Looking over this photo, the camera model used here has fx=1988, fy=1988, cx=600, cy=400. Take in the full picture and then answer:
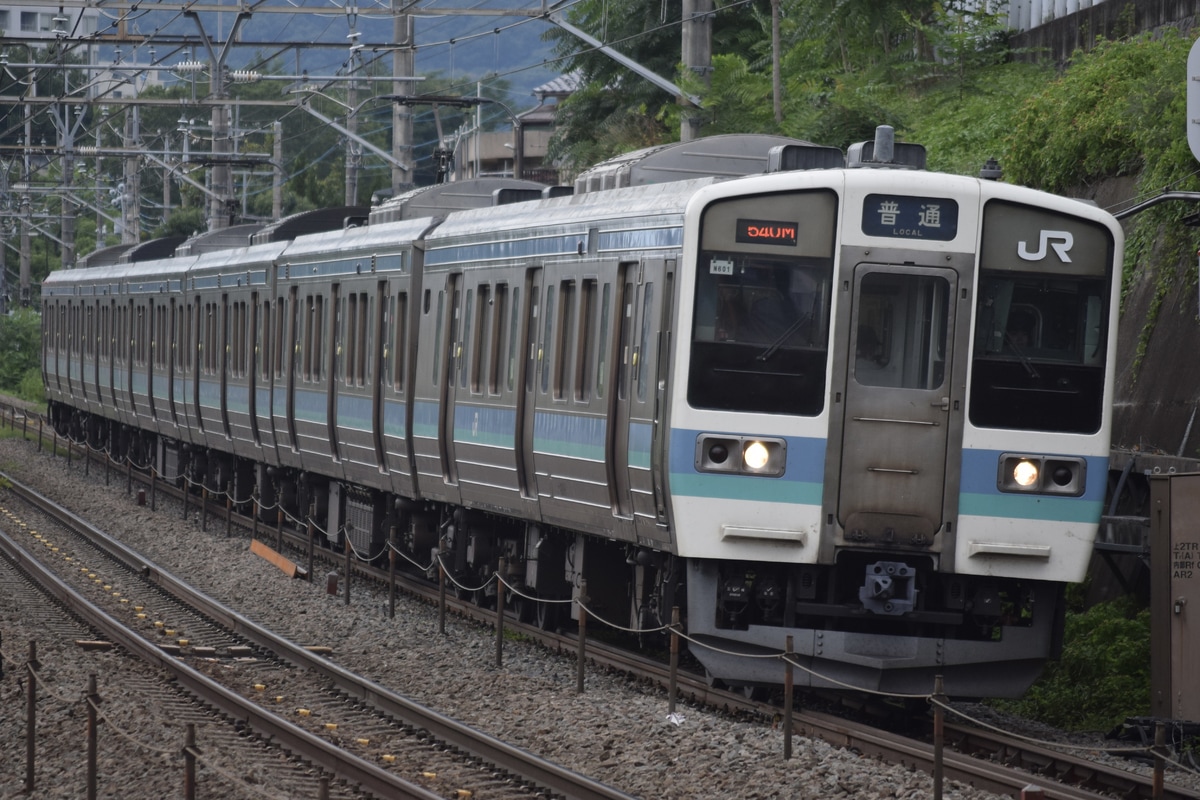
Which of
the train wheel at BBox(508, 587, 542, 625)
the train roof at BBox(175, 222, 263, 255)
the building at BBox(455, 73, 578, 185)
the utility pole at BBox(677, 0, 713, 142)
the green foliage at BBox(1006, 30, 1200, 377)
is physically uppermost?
the building at BBox(455, 73, 578, 185)

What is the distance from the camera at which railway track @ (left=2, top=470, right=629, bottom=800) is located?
973cm

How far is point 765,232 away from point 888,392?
112 centimetres

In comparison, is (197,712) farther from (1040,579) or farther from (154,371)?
(154,371)

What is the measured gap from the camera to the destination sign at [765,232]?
36.2 ft

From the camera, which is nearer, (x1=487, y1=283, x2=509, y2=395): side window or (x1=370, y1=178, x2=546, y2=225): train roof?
(x1=487, y1=283, x2=509, y2=395): side window

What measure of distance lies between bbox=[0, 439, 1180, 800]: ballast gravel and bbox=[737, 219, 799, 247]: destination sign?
266cm

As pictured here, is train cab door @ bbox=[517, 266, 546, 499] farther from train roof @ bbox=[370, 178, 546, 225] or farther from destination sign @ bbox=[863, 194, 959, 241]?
train roof @ bbox=[370, 178, 546, 225]

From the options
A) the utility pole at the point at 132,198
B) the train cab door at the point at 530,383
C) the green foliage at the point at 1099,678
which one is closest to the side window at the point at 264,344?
the train cab door at the point at 530,383

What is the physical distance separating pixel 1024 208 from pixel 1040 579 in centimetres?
208

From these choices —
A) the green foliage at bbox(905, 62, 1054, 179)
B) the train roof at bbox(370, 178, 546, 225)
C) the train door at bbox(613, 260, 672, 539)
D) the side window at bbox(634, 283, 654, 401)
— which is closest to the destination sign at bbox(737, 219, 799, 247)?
the train door at bbox(613, 260, 672, 539)

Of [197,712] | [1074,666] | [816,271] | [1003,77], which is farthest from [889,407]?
[1003,77]

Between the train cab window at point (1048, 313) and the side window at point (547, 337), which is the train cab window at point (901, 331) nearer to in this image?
the train cab window at point (1048, 313)

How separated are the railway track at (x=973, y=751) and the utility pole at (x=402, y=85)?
14.8 metres

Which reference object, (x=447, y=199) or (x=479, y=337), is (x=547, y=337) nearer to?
(x=479, y=337)
